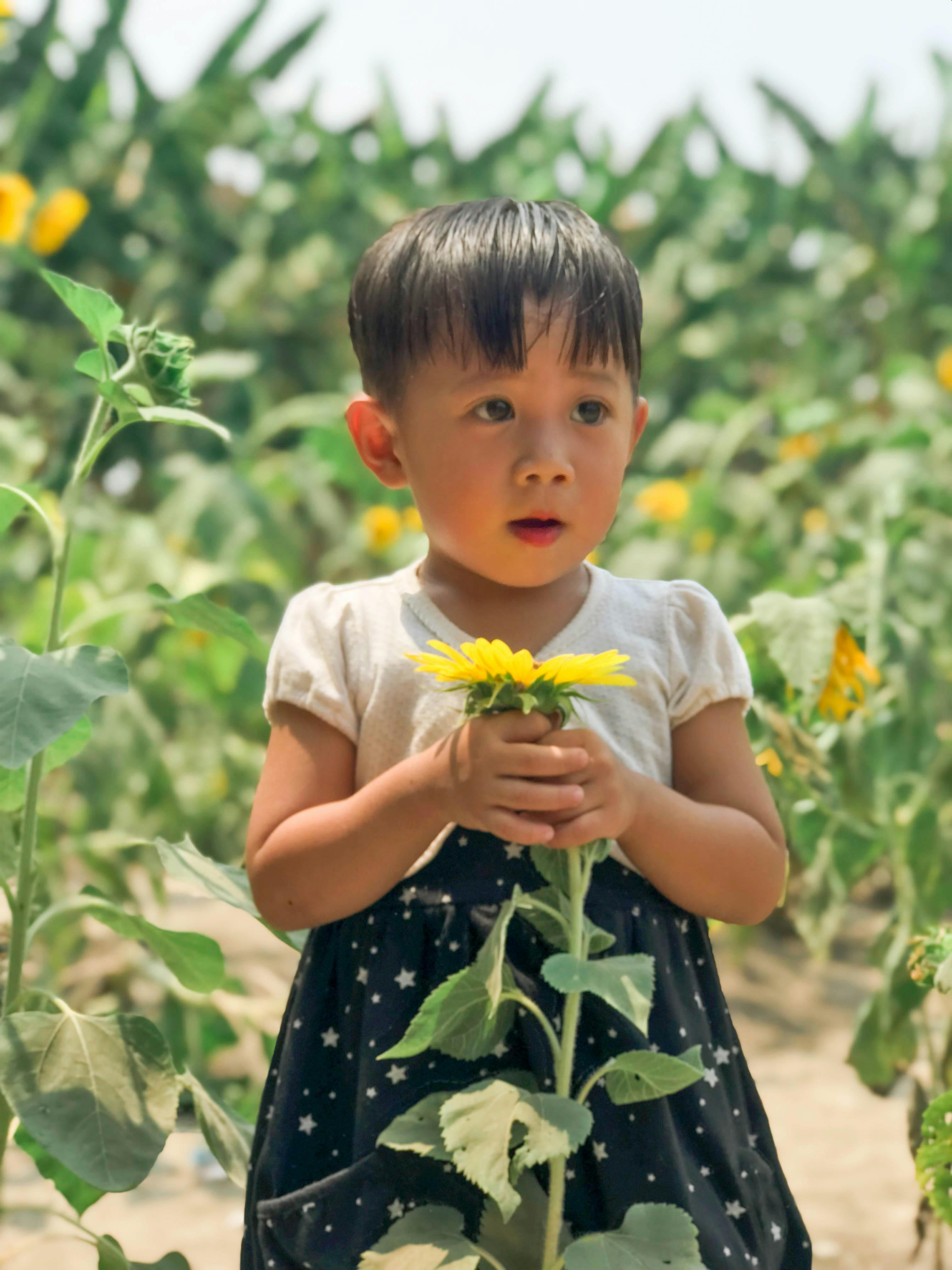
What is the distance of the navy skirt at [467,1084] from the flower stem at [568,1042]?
1.8 inches

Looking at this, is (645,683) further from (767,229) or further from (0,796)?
(767,229)

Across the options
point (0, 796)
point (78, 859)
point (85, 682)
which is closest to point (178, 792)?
point (78, 859)

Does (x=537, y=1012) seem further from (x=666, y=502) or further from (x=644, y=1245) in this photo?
(x=666, y=502)

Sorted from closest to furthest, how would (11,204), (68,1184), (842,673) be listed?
1. (68,1184)
2. (842,673)
3. (11,204)

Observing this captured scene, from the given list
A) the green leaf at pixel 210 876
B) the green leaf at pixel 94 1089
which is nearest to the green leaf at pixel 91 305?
the green leaf at pixel 210 876

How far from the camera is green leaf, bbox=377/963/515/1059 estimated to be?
78 centimetres

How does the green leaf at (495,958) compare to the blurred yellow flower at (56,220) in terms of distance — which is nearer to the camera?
the green leaf at (495,958)

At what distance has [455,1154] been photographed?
0.74 m

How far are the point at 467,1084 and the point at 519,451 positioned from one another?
1.22 feet

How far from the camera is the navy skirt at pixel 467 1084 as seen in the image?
855mm

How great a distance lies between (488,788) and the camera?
2.60 feet

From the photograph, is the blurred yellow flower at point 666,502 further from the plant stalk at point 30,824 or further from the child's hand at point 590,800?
the child's hand at point 590,800

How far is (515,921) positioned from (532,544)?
0.74ft

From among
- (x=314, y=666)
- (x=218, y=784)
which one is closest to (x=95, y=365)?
(x=314, y=666)
